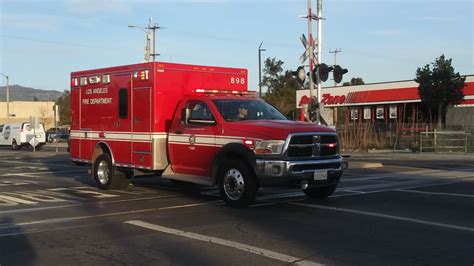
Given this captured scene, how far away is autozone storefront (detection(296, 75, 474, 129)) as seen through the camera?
4225 cm

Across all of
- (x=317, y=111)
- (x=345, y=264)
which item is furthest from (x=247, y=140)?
(x=317, y=111)

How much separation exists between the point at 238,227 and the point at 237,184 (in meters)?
1.94

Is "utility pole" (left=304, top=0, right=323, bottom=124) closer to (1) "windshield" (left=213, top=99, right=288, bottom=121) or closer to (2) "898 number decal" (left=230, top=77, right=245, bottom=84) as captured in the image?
(2) "898 number decal" (left=230, top=77, right=245, bottom=84)

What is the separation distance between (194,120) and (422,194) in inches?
205

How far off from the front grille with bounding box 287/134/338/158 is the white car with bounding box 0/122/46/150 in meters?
33.5

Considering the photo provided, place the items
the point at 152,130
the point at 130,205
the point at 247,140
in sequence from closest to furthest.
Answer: the point at 247,140, the point at 130,205, the point at 152,130

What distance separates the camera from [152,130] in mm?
12430

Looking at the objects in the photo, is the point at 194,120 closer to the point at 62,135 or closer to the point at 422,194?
the point at 422,194

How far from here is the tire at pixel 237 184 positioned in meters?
10.3

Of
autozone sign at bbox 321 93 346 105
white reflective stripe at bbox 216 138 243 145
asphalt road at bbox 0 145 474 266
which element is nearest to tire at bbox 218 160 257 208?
asphalt road at bbox 0 145 474 266

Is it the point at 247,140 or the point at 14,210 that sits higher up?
the point at 247,140

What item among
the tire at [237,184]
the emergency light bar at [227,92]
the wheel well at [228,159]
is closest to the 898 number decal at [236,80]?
the emergency light bar at [227,92]

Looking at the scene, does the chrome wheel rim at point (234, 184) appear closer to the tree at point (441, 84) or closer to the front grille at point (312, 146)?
the front grille at point (312, 146)

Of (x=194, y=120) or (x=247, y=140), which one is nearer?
(x=247, y=140)
